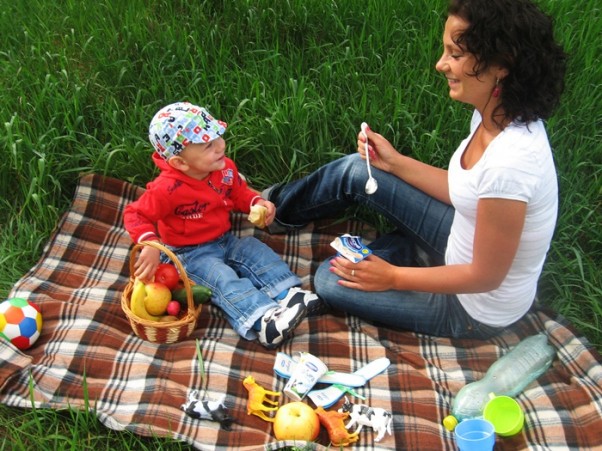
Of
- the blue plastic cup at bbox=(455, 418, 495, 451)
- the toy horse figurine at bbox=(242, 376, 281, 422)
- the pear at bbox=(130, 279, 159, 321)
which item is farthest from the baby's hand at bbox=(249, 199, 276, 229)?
the blue plastic cup at bbox=(455, 418, 495, 451)

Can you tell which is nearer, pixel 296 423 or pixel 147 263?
pixel 296 423

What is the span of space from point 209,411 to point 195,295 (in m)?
0.51

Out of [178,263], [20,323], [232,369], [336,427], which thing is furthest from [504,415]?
[20,323]

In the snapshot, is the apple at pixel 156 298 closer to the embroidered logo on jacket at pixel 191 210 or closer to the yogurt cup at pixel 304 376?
the embroidered logo on jacket at pixel 191 210

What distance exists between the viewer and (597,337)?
8.58ft

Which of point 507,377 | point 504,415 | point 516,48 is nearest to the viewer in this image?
point 516,48

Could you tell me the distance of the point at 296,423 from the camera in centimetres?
216

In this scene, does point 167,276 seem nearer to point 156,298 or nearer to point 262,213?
point 156,298

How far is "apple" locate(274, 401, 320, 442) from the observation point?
2154 mm

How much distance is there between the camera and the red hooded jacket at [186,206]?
2682 millimetres

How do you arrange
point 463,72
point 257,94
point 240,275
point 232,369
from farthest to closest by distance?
point 257,94, point 240,275, point 232,369, point 463,72

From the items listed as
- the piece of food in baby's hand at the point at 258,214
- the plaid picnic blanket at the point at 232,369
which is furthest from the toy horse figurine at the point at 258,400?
the piece of food in baby's hand at the point at 258,214

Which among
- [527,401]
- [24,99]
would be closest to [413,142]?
[527,401]

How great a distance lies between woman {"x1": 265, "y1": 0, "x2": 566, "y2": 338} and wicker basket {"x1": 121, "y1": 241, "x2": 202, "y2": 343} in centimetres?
54
